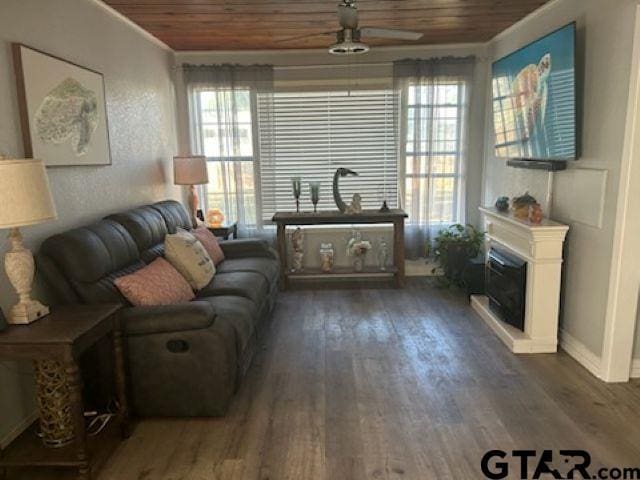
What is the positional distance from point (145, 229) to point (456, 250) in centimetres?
299

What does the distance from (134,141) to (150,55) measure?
0.99 metres

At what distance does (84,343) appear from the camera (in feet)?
6.94

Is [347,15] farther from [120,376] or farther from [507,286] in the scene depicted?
[120,376]

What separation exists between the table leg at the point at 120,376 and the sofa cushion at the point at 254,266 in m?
1.50

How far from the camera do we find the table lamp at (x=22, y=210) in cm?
197

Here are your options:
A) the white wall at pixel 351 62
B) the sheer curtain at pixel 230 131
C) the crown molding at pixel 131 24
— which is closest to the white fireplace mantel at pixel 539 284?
the white wall at pixel 351 62

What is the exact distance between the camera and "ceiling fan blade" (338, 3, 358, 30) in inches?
117

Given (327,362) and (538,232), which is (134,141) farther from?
(538,232)

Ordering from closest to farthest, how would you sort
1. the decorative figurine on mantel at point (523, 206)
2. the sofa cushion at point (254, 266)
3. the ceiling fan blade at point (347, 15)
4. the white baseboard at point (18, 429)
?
the white baseboard at point (18, 429), the ceiling fan blade at point (347, 15), the decorative figurine on mantel at point (523, 206), the sofa cushion at point (254, 266)

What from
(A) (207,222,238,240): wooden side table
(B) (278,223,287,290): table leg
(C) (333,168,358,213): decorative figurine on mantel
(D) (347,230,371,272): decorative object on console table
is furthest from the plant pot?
(A) (207,222,238,240): wooden side table

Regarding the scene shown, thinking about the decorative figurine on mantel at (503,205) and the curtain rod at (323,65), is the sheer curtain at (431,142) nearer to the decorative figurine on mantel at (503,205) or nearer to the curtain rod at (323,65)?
the curtain rod at (323,65)

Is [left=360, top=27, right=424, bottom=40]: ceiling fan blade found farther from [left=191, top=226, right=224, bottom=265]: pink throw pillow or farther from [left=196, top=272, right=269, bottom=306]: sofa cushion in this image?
[left=191, top=226, right=224, bottom=265]: pink throw pillow

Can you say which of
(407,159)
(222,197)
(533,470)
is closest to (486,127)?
(407,159)

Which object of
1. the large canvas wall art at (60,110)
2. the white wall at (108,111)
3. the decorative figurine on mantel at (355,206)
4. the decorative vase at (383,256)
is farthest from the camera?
the decorative vase at (383,256)
